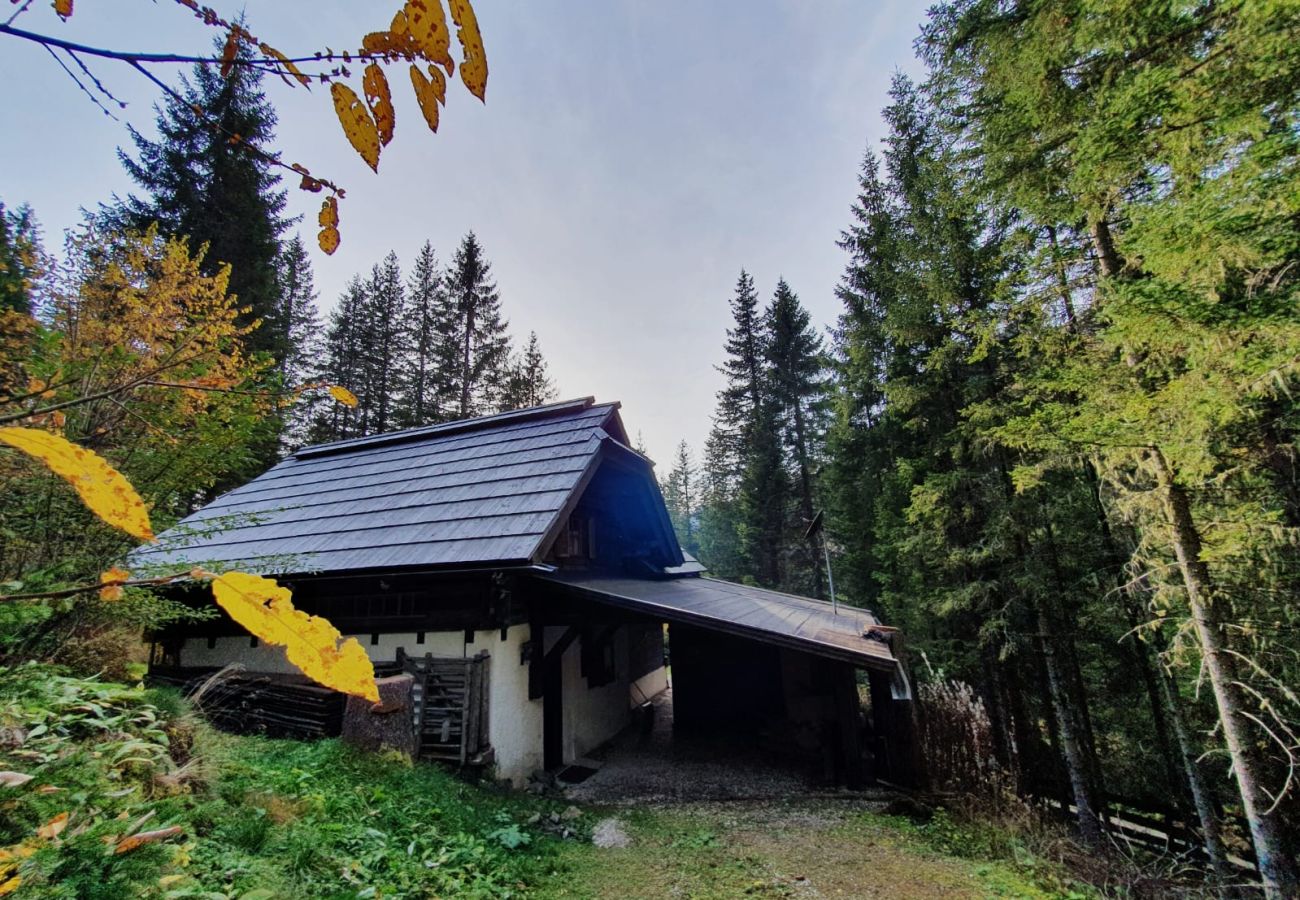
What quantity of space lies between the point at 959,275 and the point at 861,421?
19.1 feet

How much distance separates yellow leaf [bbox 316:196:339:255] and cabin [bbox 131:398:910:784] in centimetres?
400

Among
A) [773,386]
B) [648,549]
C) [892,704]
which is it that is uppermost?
[773,386]

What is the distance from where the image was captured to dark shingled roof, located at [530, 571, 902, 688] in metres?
5.81

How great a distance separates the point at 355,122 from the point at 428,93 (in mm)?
170

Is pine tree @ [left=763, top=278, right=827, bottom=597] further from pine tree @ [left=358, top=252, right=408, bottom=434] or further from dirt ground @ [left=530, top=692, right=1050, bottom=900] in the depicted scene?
pine tree @ [left=358, top=252, right=408, bottom=434]

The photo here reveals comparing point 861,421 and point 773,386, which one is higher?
point 773,386

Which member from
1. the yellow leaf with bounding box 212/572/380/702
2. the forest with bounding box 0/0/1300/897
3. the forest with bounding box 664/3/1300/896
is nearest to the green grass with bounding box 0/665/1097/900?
the forest with bounding box 0/0/1300/897

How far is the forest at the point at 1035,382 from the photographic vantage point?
371 cm

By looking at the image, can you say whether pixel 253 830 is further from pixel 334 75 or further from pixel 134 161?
pixel 134 161

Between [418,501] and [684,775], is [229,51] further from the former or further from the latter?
[684,775]

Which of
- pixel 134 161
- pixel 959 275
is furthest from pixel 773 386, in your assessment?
pixel 134 161

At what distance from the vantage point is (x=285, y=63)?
3.36 ft

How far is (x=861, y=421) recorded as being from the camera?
48.8ft

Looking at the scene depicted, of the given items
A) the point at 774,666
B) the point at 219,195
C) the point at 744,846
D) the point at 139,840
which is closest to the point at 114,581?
the point at 139,840
